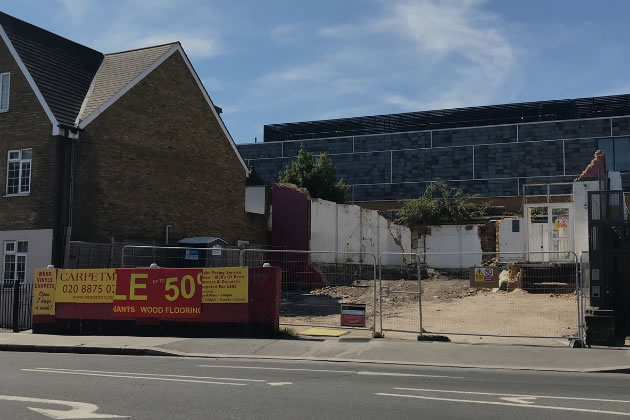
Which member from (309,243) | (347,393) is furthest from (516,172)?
(347,393)

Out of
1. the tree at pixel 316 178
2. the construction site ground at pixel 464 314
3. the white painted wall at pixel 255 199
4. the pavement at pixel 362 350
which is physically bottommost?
the pavement at pixel 362 350

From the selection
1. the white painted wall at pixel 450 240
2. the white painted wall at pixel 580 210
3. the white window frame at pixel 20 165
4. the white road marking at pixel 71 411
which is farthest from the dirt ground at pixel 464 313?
the white painted wall at pixel 450 240

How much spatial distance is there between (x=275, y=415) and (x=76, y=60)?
22.3 meters

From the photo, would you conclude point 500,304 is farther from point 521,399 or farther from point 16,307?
point 16,307

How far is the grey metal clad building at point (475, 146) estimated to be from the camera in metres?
54.5

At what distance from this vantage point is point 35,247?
69.6 feet

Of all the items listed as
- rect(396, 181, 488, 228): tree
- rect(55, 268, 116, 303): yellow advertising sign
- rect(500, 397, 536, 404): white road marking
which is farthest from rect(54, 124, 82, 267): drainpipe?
rect(396, 181, 488, 228): tree

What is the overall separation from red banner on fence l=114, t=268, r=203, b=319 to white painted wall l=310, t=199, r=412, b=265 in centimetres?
1143

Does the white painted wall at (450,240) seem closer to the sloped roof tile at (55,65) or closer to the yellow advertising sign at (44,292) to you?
the sloped roof tile at (55,65)

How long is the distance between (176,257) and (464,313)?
10.2 meters

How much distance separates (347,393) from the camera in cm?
851

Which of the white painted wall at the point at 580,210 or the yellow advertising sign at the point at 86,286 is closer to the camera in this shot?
the yellow advertising sign at the point at 86,286

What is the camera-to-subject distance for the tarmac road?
727cm

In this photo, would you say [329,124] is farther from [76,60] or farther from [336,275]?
[336,275]
